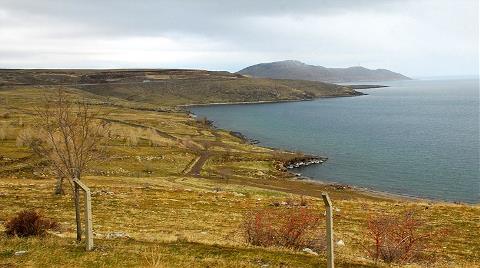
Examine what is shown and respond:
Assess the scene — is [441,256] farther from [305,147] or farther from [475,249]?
[305,147]

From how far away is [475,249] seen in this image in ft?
94.5

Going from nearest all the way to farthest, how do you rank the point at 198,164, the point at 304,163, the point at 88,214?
1. the point at 88,214
2. the point at 198,164
3. the point at 304,163

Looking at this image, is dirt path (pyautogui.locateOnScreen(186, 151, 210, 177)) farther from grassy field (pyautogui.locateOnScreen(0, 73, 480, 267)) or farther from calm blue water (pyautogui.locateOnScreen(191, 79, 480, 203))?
calm blue water (pyautogui.locateOnScreen(191, 79, 480, 203))

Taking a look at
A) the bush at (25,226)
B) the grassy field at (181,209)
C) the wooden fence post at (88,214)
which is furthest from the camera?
the bush at (25,226)

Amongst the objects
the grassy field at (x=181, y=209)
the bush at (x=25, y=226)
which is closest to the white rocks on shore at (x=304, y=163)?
the grassy field at (x=181, y=209)

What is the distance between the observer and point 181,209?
135ft

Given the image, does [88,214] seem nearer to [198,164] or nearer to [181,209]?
[181,209]

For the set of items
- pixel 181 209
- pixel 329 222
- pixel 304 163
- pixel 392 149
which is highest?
pixel 329 222

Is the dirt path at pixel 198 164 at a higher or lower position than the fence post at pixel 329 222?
lower

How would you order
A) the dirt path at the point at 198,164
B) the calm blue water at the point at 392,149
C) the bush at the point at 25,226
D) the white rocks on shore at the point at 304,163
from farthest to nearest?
the white rocks on shore at the point at 304,163 < the calm blue water at the point at 392,149 < the dirt path at the point at 198,164 < the bush at the point at 25,226

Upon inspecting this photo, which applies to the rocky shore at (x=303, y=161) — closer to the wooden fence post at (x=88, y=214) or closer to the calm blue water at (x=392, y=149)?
the calm blue water at (x=392, y=149)

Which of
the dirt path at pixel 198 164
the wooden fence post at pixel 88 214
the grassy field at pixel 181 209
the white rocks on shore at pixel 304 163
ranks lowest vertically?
the white rocks on shore at pixel 304 163

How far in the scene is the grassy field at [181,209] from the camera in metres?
17.3

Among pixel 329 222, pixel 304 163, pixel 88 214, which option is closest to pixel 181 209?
pixel 88 214
